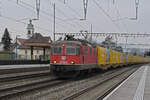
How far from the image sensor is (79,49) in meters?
18.7

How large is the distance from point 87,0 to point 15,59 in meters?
19.7

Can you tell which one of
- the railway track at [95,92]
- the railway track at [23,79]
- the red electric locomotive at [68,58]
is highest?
the red electric locomotive at [68,58]

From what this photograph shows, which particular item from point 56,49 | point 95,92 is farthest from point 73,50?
point 95,92

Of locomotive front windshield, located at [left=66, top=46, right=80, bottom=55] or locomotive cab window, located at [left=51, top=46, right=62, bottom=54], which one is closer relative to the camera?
locomotive front windshield, located at [left=66, top=46, right=80, bottom=55]

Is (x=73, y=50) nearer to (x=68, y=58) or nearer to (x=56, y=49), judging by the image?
(x=68, y=58)

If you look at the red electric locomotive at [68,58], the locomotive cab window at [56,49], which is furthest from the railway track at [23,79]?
the locomotive cab window at [56,49]

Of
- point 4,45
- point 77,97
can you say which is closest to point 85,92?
point 77,97

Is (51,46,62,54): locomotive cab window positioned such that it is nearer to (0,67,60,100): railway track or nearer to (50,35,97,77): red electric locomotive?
(50,35,97,77): red electric locomotive

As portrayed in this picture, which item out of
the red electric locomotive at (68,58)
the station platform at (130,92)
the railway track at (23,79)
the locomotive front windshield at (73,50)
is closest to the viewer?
the station platform at (130,92)

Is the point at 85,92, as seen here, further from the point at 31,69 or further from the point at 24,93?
the point at 31,69

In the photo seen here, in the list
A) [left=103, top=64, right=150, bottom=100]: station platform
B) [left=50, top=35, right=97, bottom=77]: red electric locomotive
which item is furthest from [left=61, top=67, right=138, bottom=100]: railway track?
[left=50, top=35, right=97, bottom=77]: red electric locomotive

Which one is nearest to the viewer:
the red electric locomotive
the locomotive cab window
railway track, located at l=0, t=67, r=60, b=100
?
railway track, located at l=0, t=67, r=60, b=100

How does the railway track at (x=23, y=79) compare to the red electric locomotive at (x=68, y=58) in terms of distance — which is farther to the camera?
the red electric locomotive at (x=68, y=58)

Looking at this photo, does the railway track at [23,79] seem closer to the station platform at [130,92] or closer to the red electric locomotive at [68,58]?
the red electric locomotive at [68,58]
